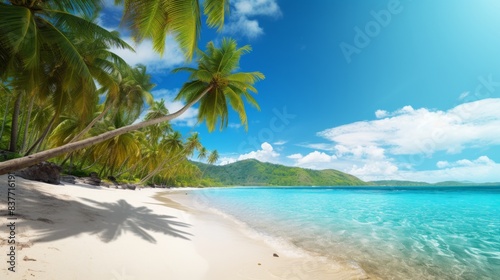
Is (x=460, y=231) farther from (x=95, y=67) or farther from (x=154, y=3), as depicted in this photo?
(x=95, y=67)

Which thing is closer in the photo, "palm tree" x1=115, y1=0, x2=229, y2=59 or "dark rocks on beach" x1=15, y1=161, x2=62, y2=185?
"palm tree" x1=115, y1=0, x2=229, y2=59

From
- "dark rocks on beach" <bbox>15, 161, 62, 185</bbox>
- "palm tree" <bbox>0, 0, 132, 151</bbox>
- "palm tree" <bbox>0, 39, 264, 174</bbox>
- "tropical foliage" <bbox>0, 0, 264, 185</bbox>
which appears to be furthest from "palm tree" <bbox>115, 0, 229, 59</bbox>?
"dark rocks on beach" <bbox>15, 161, 62, 185</bbox>

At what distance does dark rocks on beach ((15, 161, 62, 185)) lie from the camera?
36.1 feet

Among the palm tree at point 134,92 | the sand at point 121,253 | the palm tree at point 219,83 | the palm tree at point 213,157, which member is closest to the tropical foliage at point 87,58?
the palm tree at point 219,83

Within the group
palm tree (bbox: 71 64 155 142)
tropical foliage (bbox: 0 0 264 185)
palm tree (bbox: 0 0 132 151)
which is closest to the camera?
palm tree (bbox: 0 0 132 151)

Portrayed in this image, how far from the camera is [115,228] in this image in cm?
551

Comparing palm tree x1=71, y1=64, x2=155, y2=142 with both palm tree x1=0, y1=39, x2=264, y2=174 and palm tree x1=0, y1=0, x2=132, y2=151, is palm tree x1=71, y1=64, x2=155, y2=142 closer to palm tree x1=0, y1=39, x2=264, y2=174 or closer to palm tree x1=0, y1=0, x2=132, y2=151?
palm tree x1=0, y1=39, x2=264, y2=174

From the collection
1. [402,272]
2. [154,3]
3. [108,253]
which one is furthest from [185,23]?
[402,272]

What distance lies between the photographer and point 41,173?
446 inches

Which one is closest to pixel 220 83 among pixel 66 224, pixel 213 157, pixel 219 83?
pixel 219 83

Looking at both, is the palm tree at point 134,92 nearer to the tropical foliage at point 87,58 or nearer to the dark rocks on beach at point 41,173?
the tropical foliage at point 87,58

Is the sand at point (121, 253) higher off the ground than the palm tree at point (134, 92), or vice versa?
the palm tree at point (134, 92)

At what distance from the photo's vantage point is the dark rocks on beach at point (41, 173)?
11.0m

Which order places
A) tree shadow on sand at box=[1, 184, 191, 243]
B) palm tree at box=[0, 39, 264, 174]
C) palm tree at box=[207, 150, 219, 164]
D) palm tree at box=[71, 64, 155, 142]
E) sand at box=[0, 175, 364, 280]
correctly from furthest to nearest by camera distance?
palm tree at box=[207, 150, 219, 164] → palm tree at box=[71, 64, 155, 142] → palm tree at box=[0, 39, 264, 174] → tree shadow on sand at box=[1, 184, 191, 243] → sand at box=[0, 175, 364, 280]
